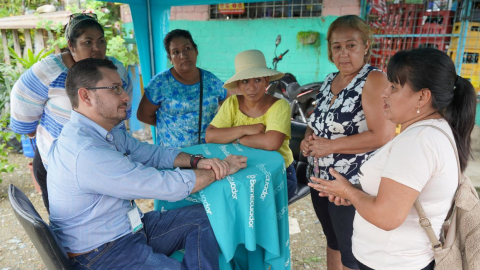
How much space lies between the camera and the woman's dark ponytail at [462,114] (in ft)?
4.06

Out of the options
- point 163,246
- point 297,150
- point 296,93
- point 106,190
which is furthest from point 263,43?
point 106,190

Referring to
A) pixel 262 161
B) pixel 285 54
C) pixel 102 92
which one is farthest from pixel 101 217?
pixel 285 54

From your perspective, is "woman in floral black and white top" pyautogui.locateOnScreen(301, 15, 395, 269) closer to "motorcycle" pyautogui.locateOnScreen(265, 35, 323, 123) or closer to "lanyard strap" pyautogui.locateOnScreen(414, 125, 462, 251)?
"lanyard strap" pyautogui.locateOnScreen(414, 125, 462, 251)

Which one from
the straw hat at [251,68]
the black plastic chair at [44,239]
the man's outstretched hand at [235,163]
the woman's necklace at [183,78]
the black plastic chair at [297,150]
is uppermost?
the straw hat at [251,68]

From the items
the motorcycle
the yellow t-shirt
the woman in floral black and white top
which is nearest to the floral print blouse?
the woman in floral black and white top

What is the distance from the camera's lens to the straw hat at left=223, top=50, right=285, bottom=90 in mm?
2301

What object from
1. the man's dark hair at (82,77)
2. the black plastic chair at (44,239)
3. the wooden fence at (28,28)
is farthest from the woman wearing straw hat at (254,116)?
the wooden fence at (28,28)

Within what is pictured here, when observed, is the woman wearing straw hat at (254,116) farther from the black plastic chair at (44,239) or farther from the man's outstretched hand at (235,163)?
the black plastic chair at (44,239)

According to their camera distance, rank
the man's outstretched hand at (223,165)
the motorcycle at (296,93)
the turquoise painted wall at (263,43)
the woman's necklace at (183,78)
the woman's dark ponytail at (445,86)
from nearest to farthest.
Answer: the woman's dark ponytail at (445,86) → the man's outstretched hand at (223,165) → the woman's necklace at (183,78) → the motorcycle at (296,93) → the turquoise painted wall at (263,43)

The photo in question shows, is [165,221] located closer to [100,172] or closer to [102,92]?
[100,172]

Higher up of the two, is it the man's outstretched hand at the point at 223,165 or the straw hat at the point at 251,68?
the straw hat at the point at 251,68

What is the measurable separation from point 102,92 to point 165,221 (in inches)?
33.2

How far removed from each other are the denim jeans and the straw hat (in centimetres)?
96

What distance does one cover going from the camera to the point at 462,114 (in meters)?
1.24
